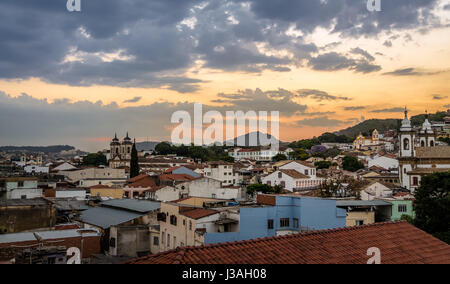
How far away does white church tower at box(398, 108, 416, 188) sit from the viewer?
5400 cm

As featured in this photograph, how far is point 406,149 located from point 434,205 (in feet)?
89.8

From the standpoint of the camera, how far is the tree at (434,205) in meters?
28.5

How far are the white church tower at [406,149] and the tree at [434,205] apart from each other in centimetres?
2355

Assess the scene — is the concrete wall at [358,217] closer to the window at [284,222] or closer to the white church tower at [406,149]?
the window at [284,222]

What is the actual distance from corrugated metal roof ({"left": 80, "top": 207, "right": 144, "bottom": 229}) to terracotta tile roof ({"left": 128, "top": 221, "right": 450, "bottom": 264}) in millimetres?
16932

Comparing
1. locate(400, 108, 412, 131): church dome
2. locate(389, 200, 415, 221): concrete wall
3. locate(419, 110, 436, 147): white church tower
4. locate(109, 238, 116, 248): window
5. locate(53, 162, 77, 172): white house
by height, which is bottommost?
locate(109, 238, 116, 248): window

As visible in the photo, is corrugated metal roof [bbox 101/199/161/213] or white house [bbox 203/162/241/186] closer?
corrugated metal roof [bbox 101/199/161/213]

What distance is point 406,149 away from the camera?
54.8m

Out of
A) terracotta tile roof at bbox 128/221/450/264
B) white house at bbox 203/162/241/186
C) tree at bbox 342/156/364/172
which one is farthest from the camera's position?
tree at bbox 342/156/364/172

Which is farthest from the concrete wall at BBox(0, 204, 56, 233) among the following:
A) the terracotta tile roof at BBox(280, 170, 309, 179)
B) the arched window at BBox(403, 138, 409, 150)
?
the arched window at BBox(403, 138, 409, 150)

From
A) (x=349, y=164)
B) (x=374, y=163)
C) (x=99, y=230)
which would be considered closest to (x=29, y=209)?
(x=99, y=230)

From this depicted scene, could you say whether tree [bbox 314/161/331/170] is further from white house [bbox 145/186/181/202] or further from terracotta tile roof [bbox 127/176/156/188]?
white house [bbox 145/186/181/202]

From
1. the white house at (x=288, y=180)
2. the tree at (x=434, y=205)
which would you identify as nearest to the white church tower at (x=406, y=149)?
the white house at (x=288, y=180)

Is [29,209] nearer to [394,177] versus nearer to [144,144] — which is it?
[394,177]
